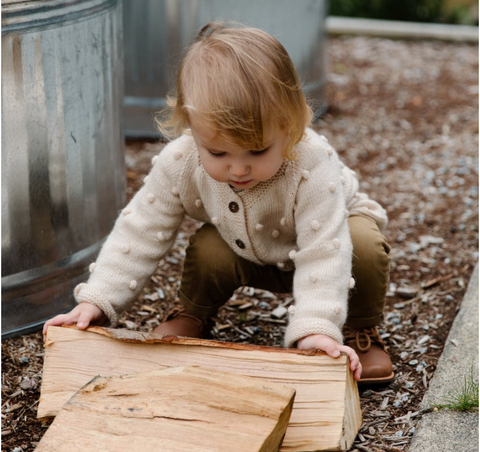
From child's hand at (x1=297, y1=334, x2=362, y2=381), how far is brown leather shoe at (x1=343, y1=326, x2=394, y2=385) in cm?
35

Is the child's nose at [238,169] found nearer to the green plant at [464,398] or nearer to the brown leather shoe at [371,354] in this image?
the brown leather shoe at [371,354]

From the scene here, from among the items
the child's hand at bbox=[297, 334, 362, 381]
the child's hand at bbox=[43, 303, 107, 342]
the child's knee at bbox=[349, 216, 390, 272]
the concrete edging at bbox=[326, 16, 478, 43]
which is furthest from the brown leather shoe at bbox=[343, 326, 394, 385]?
the concrete edging at bbox=[326, 16, 478, 43]

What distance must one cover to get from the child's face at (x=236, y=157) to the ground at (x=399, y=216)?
0.76 meters

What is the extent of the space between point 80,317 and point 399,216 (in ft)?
6.49

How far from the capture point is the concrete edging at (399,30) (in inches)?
263

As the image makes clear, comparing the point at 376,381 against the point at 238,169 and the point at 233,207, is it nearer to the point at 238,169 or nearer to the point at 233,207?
the point at 233,207

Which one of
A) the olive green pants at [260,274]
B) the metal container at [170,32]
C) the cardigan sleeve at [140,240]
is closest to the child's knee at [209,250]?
the olive green pants at [260,274]

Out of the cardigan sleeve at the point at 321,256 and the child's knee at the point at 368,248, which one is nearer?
the cardigan sleeve at the point at 321,256

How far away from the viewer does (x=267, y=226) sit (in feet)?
7.47

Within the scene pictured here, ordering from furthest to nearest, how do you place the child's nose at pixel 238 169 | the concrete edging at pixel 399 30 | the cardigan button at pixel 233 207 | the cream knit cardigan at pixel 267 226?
the concrete edging at pixel 399 30, the cardigan button at pixel 233 207, the cream knit cardigan at pixel 267 226, the child's nose at pixel 238 169

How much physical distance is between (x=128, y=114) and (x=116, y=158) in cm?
190

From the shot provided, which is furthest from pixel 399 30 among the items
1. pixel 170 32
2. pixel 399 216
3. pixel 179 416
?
pixel 179 416

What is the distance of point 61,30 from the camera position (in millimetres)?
2320

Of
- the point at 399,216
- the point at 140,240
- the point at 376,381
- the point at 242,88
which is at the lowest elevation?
the point at 399,216
